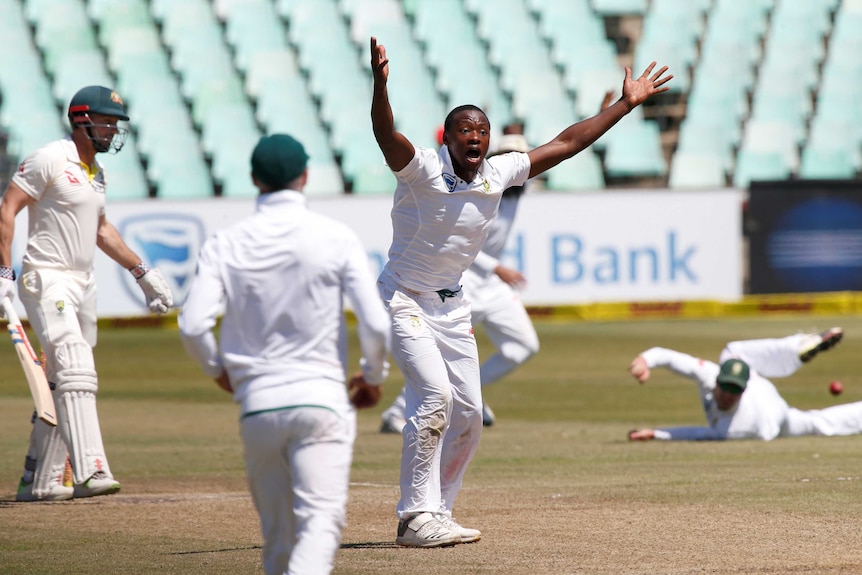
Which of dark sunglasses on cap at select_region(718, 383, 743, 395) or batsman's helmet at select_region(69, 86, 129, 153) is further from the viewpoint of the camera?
dark sunglasses on cap at select_region(718, 383, 743, 395)

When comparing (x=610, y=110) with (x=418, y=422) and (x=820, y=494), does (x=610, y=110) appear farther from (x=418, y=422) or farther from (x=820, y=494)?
(x=820, y=494)

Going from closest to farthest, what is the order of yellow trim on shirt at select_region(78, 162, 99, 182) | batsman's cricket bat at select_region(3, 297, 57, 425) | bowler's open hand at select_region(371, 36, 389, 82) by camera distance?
bowler's open hand at select_region(371, 36, 389, 82) < batsman's cricket bat at select_region(3, 297, 57, 425) < yellow trim on shirt at select_region(78, 162, 99, 182)

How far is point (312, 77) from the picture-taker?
83.4 feet

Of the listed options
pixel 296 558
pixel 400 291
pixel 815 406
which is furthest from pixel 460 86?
pixel 296 558

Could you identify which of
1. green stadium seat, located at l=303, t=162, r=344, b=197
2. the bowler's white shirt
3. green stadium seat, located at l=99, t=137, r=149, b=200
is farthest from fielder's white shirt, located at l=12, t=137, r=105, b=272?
green stadium seat, located at l=303, t=162, r=344, b=197

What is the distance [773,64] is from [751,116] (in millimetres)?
1151

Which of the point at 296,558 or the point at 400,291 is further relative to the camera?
the point at 400,291

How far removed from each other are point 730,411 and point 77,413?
16.0 feet

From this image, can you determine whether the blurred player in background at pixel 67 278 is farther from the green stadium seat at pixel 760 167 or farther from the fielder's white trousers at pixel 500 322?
the green stadium seat at pixel 760 167

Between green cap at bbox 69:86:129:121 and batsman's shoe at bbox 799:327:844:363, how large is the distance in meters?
5.63

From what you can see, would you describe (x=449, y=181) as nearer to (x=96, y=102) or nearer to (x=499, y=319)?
(x=96, y=102)

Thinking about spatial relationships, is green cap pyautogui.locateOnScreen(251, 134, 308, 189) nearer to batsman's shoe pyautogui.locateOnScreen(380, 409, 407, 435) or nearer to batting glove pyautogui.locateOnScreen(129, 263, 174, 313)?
batting glove pyautogui.locateOnScreen(129, 263, 174, 313)

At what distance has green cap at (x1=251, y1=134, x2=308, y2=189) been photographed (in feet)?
15.0

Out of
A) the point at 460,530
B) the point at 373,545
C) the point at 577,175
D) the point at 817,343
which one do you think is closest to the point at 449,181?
the point at 460,530
